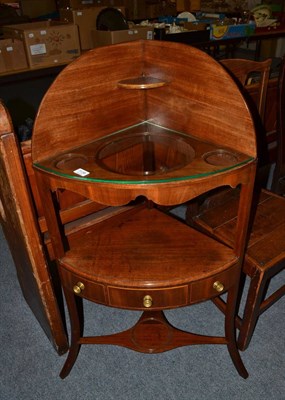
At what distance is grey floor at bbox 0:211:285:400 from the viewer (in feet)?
4.51

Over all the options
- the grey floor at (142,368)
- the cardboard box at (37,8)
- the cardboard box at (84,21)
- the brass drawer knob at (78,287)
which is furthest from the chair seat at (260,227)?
the cardboard box at (37,8)

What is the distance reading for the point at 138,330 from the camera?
1.52 m

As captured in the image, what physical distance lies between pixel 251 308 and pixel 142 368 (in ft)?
1.66

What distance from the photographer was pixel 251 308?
1.37 meters

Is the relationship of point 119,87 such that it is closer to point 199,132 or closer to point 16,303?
point 199,132

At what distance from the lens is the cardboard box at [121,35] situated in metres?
2.81

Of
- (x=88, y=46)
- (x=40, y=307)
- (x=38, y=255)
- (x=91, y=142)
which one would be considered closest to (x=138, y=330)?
(x=40, y=307)

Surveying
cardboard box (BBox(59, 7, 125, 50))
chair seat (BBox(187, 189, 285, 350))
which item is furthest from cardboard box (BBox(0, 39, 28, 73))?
chair seat (BBox(187, 189, 285, 350))

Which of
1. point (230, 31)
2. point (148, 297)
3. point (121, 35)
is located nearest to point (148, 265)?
point (148, 297)

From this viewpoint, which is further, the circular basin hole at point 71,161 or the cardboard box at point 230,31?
the cardboard box at point 230,31

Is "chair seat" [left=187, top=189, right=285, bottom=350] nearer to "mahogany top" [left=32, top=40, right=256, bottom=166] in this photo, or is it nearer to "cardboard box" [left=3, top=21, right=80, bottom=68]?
"mahogany top" [left=32, top=40, right=256, bottom=166]

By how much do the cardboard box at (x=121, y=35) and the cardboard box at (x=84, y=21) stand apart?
122 millimetres

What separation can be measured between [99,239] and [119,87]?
1.77 feet

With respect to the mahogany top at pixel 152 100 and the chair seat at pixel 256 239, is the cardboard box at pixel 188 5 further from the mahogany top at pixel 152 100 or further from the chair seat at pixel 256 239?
the mahogany top at pixel 152 100
